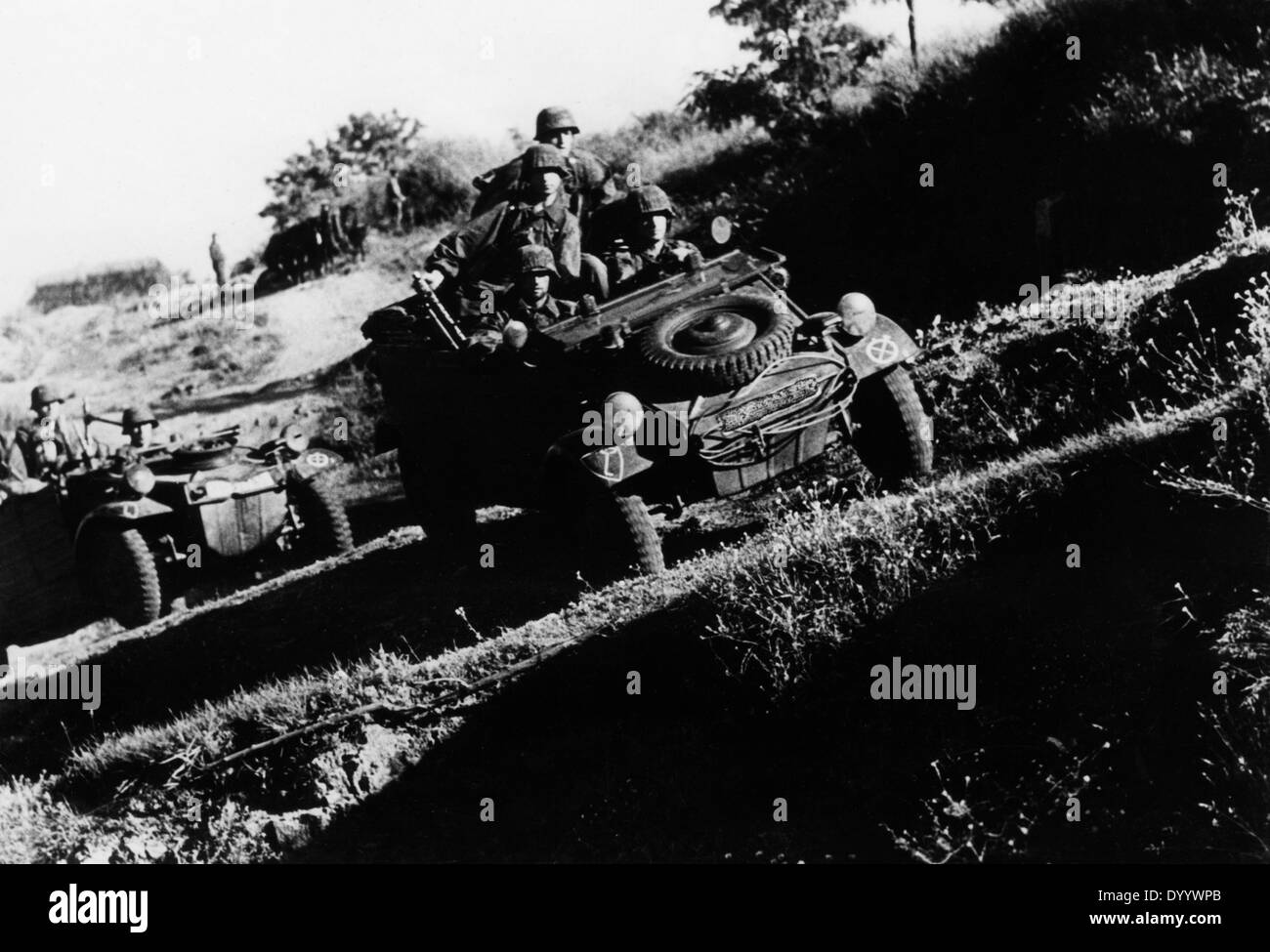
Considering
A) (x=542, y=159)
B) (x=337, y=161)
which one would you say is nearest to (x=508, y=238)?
(x=542, y=159)

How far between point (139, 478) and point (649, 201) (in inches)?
203

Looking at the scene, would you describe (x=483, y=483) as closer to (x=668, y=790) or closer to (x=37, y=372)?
(x=668, y=790)

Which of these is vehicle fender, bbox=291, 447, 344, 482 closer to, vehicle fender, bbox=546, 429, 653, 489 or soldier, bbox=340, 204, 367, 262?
vehicle fender, bbox=546, 429, 653, 489

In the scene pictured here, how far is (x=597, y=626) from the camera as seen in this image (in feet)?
20.7

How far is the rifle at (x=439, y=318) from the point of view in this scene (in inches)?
339

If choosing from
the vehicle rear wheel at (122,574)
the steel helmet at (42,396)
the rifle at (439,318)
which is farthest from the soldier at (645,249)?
the steel helmet at (42,396)

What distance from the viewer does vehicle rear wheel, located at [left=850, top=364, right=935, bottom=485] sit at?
24.3 feet

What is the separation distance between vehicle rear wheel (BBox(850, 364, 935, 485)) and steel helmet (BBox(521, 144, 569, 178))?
3215 mm

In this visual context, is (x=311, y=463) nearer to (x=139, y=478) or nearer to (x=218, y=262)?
(x=139, y=478)

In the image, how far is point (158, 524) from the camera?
1102 centimetres

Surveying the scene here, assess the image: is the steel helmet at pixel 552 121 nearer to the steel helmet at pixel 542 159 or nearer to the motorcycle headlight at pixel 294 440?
the steel helmet at pixel 542 159

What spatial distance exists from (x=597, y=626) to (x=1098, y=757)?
253 cm

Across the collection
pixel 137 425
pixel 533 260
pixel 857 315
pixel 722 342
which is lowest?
pixel 722 342

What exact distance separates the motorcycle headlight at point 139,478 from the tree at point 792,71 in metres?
A: 6.42
